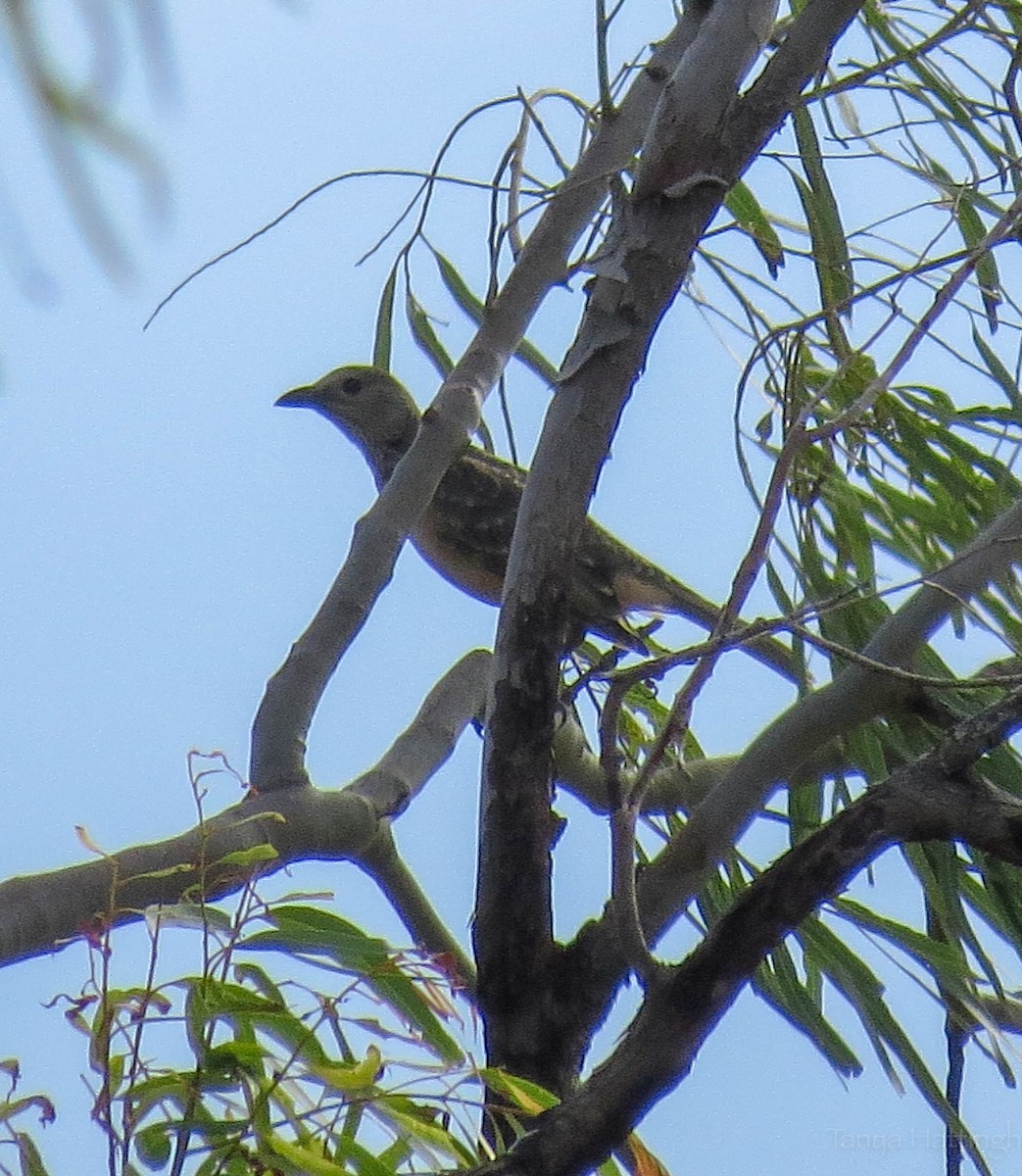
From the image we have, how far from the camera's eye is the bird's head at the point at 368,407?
450cm

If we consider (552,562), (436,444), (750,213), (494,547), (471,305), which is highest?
(494,547)

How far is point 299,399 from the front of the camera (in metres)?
A: 4.47

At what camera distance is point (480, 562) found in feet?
13.0

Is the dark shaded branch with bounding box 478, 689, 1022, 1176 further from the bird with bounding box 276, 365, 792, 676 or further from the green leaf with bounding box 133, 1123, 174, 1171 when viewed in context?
the bird with bounding box 276, 365, 792, 676

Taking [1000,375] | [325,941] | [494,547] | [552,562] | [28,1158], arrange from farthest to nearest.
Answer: [494,547]
[1000,375]
[552,562]
[325,941]
[28,1158]

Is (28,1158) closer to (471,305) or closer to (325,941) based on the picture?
(325,941)

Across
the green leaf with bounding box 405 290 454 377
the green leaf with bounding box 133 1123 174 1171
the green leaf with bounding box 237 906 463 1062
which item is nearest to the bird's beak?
the green leaf with bounding box 405 290 454 377

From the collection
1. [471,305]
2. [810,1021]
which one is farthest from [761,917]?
[471,305]

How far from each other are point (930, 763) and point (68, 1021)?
808 millimetres

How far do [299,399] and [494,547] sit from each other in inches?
34.9

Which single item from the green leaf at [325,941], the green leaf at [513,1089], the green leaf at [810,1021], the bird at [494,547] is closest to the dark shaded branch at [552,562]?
the green leaf at [325,941]

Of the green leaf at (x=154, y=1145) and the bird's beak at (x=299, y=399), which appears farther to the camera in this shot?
the bird's beak at (x=299, y=399)

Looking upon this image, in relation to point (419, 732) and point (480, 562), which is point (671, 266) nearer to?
point (419, 732)

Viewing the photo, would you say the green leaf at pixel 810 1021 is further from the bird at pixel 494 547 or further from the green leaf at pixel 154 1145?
the bird at pixel 494 547
